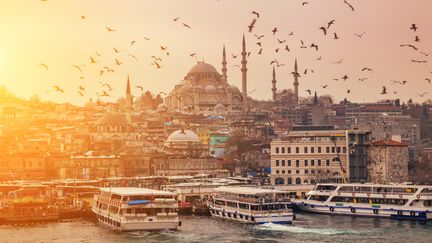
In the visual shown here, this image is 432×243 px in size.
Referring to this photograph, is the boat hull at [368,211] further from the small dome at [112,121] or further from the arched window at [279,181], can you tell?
the small dome at [112,121]

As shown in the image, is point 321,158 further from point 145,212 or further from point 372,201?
point 145,212

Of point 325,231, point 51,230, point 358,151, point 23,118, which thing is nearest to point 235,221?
point 325,231

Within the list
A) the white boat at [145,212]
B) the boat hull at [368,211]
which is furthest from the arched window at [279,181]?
the white boat at [145,212]

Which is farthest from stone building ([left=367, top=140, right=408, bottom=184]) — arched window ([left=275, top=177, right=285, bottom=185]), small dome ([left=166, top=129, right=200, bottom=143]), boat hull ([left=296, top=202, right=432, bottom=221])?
small dome ([left=166, top=129, right=200, bottom=143])

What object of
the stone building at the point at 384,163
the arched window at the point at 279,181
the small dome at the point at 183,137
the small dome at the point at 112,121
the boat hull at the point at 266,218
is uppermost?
the small dome at the point at 112,121

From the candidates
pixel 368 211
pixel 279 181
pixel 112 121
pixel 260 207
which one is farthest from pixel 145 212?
pixel 112 121
